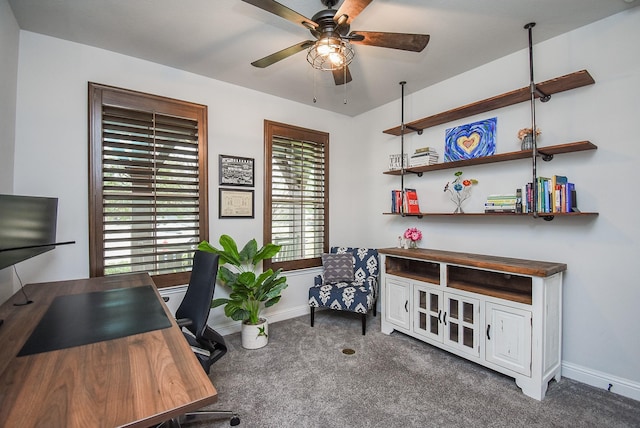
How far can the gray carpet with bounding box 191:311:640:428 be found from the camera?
1824mm

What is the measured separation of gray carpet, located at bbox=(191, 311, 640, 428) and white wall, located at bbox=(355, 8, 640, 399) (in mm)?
416

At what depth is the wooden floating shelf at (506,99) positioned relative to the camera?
2113 mm

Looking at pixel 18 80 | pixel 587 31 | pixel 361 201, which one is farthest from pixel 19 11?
pixel 587 31

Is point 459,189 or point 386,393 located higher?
point 459,189

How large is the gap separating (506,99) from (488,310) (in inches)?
70.6

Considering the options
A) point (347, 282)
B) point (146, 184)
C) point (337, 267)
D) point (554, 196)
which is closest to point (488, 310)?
point (554, 196)

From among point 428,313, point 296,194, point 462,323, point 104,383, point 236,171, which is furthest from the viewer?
point 296,194

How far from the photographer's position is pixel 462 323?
2465 millimetres

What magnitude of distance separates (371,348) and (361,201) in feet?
6.60

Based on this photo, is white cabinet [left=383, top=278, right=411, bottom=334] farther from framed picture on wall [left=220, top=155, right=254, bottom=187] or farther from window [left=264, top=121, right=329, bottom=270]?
framed picture on wall [left=220, top=155, right=254, bottom=187]

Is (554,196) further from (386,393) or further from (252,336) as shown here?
(252,336)

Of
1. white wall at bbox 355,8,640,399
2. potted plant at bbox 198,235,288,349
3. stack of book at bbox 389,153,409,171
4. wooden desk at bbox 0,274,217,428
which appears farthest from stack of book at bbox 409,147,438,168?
wooden desk at bbox 0,274,217,428

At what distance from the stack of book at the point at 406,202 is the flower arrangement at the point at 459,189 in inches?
14.7

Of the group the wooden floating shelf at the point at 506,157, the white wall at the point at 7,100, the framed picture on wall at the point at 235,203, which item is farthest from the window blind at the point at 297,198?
the white wall at the point at 7,100
